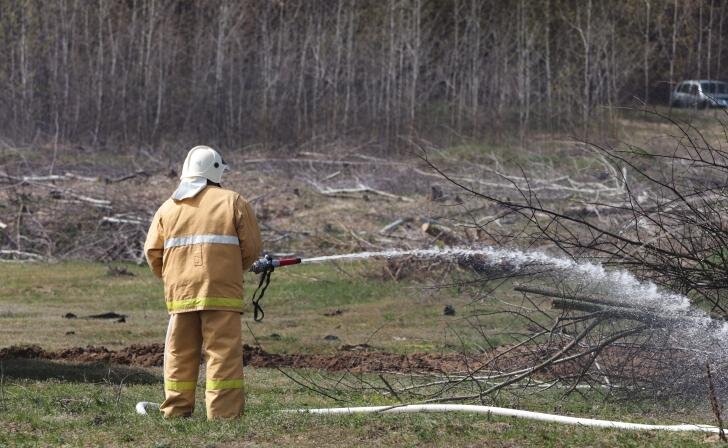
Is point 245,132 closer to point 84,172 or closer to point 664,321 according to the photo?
point 84,172

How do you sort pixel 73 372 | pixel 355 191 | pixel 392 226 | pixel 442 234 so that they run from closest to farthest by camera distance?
pixel 73 372, pixel 442 234, pixel 392 226, pixel 355 191

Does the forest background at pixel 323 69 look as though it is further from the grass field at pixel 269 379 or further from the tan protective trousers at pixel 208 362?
the tan protective trousers at pixel 208 362

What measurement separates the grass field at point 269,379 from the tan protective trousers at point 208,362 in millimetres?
194

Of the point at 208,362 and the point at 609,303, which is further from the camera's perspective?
the point at 609,303

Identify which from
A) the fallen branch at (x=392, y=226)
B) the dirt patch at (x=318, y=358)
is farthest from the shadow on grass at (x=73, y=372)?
the fallen branch at (x=392, y=226)

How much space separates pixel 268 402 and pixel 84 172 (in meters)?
17.2

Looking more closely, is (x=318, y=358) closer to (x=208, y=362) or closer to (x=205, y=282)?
(x=208, y=362)

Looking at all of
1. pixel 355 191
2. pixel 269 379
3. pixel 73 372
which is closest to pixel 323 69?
pixel 355 191

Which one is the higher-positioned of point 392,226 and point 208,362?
point 208,362

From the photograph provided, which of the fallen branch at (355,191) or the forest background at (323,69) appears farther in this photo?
the forest background at (323,69)

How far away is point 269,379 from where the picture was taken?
392 inches

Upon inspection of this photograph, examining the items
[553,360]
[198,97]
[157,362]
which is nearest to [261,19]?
[198,97]

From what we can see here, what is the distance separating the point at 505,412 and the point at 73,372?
13.2ft

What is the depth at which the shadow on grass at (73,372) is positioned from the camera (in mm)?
9281
